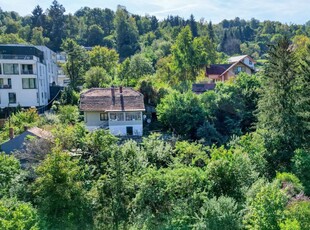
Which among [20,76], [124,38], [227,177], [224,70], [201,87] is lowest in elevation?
[227,177]

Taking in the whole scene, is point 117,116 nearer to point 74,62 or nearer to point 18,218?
point 74,62

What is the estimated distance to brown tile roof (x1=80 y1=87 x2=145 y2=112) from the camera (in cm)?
3120

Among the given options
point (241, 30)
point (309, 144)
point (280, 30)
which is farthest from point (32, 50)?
point (241, 30)

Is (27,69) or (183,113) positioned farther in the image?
(27,69)

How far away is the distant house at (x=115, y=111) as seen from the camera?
3098 centimetres

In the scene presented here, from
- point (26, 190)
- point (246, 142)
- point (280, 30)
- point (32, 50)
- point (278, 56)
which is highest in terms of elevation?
point (280, 30)

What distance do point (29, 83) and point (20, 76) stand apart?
1.24m

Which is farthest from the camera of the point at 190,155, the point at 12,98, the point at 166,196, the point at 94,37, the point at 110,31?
the point at 110,31

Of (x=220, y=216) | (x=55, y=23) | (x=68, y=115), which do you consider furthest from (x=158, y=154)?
(x=55, y=23)

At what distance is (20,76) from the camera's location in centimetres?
3728

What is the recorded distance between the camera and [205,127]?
29344 millimetres

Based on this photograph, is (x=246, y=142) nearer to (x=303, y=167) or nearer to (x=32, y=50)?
(x=303, y=167)

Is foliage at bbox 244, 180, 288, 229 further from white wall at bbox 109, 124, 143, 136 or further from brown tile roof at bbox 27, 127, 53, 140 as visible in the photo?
white wall at bbox 109, 124, 143, 136

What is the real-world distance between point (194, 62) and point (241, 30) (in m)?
86.3
